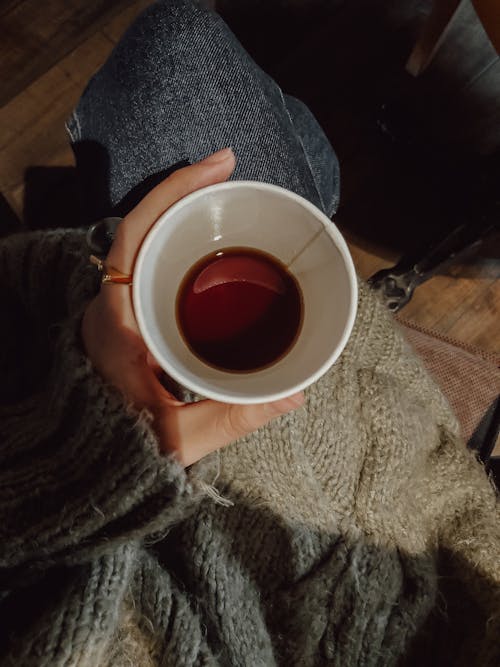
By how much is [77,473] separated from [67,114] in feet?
3.19

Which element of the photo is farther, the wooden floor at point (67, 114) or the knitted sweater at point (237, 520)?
the wooden floor at point (67, 114)

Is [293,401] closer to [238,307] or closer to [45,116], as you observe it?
[238,307]

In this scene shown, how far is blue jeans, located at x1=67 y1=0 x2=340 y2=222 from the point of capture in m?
0.90

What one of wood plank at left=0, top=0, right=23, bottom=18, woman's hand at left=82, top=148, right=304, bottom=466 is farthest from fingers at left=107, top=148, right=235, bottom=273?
wood plank at left=0, top=0, right=23, bottom=18

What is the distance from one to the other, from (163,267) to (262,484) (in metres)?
0.34

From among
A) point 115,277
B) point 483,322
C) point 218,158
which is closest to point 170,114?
point 218,158

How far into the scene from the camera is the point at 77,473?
637mm

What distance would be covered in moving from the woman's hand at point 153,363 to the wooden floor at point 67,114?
0.79 metres

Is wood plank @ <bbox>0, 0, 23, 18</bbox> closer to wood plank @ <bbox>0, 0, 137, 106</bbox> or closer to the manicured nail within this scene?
wood plank @ <bbox>0, 0, 137, 106</bbox>

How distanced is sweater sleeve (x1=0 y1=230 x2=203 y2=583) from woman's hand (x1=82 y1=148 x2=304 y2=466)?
2 cm

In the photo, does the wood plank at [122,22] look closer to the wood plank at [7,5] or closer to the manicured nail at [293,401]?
the wood plank at [7,5]

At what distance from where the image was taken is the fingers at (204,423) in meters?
0.59

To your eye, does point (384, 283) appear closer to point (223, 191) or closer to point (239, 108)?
point (239, 108)

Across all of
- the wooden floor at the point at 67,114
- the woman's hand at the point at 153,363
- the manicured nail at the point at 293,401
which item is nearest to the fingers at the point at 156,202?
the woman's hand at the point at 153,363
